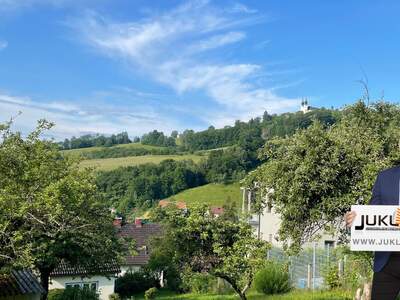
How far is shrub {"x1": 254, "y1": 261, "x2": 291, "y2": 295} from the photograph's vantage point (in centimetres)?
1792

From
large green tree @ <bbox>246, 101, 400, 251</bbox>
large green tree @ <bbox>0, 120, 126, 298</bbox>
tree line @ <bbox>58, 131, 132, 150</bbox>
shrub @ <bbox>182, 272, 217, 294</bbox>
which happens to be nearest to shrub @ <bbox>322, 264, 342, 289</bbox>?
shrub @ <bbox>182, 272, 217, 294</bbox>

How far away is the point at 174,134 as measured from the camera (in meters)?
165

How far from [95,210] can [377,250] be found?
30.6ft

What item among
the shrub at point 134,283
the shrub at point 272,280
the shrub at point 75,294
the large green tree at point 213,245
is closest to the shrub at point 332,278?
the shrub at point 272,280

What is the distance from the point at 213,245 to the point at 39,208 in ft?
23.9

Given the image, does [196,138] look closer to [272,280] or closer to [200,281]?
[200,281]

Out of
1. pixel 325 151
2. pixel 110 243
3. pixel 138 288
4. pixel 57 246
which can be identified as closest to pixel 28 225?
pixel 57 246

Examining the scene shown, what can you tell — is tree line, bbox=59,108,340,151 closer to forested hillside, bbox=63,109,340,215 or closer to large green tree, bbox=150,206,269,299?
forested hillside, bbox=63,109,340,215

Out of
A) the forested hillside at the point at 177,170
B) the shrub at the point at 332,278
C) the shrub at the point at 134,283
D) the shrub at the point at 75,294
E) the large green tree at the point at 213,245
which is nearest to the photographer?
the large green tree at the point at 213,245

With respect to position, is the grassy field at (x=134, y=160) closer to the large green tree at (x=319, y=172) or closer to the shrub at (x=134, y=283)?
the shrub at (x=134, y=283)

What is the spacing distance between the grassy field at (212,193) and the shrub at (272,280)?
204 feet

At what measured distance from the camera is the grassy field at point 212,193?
271 ft

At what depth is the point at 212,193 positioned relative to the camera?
85.8 meters

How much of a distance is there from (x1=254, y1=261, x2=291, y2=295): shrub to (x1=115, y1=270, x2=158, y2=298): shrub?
25.4 metres
